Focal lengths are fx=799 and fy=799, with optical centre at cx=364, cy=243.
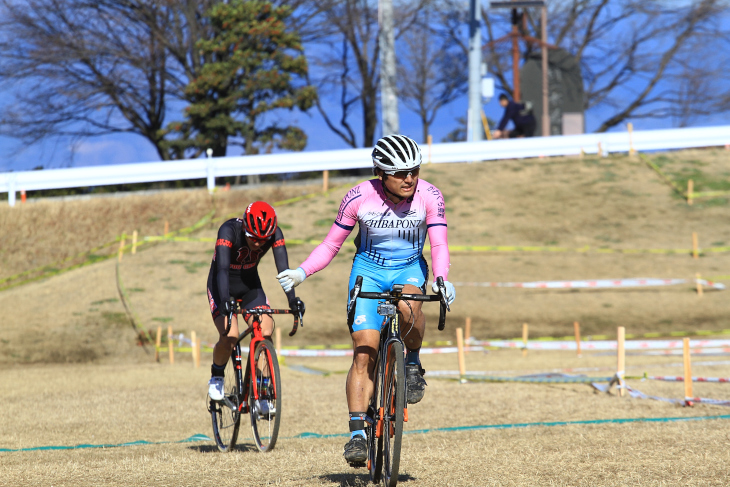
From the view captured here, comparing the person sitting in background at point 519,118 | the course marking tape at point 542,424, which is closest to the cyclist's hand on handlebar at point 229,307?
the course marking tape at point 542,424

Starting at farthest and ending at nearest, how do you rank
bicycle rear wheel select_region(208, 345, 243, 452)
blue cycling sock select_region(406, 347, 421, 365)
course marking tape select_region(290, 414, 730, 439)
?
course marking tape select_region(290, 414, 730, 439), bicycle rear wheel select_region(208, 345, 243, 452), blue cycling sock select_region(406, 347, 421, 365)

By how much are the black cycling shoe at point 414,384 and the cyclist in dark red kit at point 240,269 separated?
1.50 m

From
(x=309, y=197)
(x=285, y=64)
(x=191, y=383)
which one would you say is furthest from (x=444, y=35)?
(x=191, y=383)

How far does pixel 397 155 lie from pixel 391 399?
1.54m

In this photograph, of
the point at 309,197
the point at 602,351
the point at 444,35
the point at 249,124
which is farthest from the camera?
the point at 444,35

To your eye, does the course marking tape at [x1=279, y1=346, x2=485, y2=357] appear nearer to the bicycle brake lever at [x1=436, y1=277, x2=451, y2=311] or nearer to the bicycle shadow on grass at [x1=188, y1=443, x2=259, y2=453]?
the bicycle shadow on grass at [x1=188, y1=443, x2=259, y2=453]

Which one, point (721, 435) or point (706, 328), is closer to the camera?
point (721, 435)

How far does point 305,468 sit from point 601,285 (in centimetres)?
1515

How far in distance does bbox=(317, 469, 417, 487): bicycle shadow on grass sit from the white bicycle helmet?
6.61 feet

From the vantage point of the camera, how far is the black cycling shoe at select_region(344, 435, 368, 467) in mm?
4824

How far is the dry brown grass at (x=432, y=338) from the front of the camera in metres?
5.80

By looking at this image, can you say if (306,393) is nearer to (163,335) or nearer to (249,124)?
(163,335)

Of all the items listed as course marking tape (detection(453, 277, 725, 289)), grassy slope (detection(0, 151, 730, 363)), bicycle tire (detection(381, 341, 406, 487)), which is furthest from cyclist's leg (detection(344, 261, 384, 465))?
course marking tape (detection(453, 277, 725, 289))

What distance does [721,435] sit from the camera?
22.0 feet
